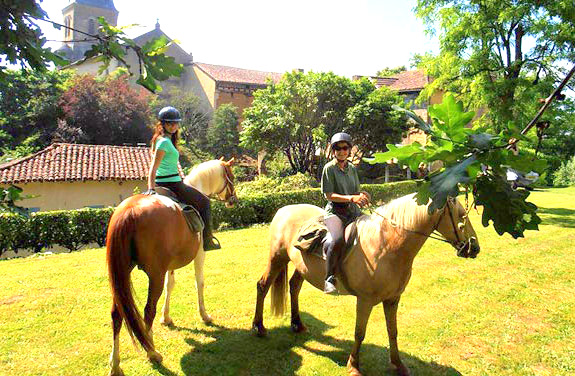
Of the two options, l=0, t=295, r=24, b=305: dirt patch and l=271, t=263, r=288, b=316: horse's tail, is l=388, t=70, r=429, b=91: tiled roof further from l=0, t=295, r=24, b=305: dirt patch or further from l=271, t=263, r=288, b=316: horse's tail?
l=0, t=295, r=24, b=305: dirt patch

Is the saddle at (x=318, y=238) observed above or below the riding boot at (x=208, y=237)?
above

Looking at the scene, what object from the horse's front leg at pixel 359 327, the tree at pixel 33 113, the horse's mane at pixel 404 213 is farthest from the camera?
the tree at pixel 33 113

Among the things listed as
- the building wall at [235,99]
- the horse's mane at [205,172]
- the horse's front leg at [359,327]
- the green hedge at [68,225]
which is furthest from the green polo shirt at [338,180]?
the building wall at [235,99]

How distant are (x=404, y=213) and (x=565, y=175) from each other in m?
40.3

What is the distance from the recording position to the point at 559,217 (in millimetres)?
15461

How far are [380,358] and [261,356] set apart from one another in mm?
1573

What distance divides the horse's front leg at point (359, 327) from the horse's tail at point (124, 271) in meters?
2.39

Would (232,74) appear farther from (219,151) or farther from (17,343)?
(17,343)

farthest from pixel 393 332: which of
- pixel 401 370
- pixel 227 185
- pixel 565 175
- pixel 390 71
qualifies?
pixel 390 71

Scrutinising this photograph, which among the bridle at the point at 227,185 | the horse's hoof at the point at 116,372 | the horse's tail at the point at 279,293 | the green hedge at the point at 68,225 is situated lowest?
the green hedge at the point at 68,225

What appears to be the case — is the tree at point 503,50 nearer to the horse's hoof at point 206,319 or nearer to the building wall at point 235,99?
the horse's hoof at point 206,319

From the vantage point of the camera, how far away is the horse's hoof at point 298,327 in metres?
5.64

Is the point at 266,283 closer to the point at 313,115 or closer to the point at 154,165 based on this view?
the point at 154,165

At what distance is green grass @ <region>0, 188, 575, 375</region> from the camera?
15.7ft
